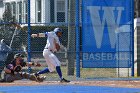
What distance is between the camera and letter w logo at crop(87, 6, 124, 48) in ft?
71.2

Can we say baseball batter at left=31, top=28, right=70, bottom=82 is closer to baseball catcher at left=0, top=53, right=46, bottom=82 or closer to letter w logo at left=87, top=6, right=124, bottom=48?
baseball catcher at left=0, top=53, right=46, bottom=82

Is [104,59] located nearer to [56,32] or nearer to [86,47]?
[86,47]

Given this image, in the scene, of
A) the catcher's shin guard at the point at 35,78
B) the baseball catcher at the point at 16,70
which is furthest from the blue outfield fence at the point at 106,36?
the baseball catcher at the point at 16,70

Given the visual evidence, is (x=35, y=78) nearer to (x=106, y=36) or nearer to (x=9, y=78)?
(x=9, y=78)

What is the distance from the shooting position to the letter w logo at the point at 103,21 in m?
21.7

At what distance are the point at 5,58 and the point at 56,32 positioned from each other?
116 inches

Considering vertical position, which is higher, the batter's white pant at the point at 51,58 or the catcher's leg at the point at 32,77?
the batter's white pant at the point at 51,58

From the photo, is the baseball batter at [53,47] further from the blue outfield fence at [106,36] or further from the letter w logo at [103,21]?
the letter w logo at [103,21]

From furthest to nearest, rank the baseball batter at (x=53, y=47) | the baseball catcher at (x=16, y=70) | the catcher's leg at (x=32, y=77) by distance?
1. the baseball batter at (x=53, y=47)
2. the catcher's leg at (x=32, y=77)
3. the baseball catcher at (x=16, y=70)

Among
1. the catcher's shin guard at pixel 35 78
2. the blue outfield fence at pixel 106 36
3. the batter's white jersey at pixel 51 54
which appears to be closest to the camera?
the catcher's shin guard at pixel 35 78

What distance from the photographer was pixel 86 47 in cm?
2162

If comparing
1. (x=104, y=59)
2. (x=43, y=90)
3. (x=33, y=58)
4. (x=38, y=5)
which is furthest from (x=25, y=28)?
(x=38, y=5)

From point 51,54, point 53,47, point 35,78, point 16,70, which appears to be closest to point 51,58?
point 51,54

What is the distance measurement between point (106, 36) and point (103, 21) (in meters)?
0.65
